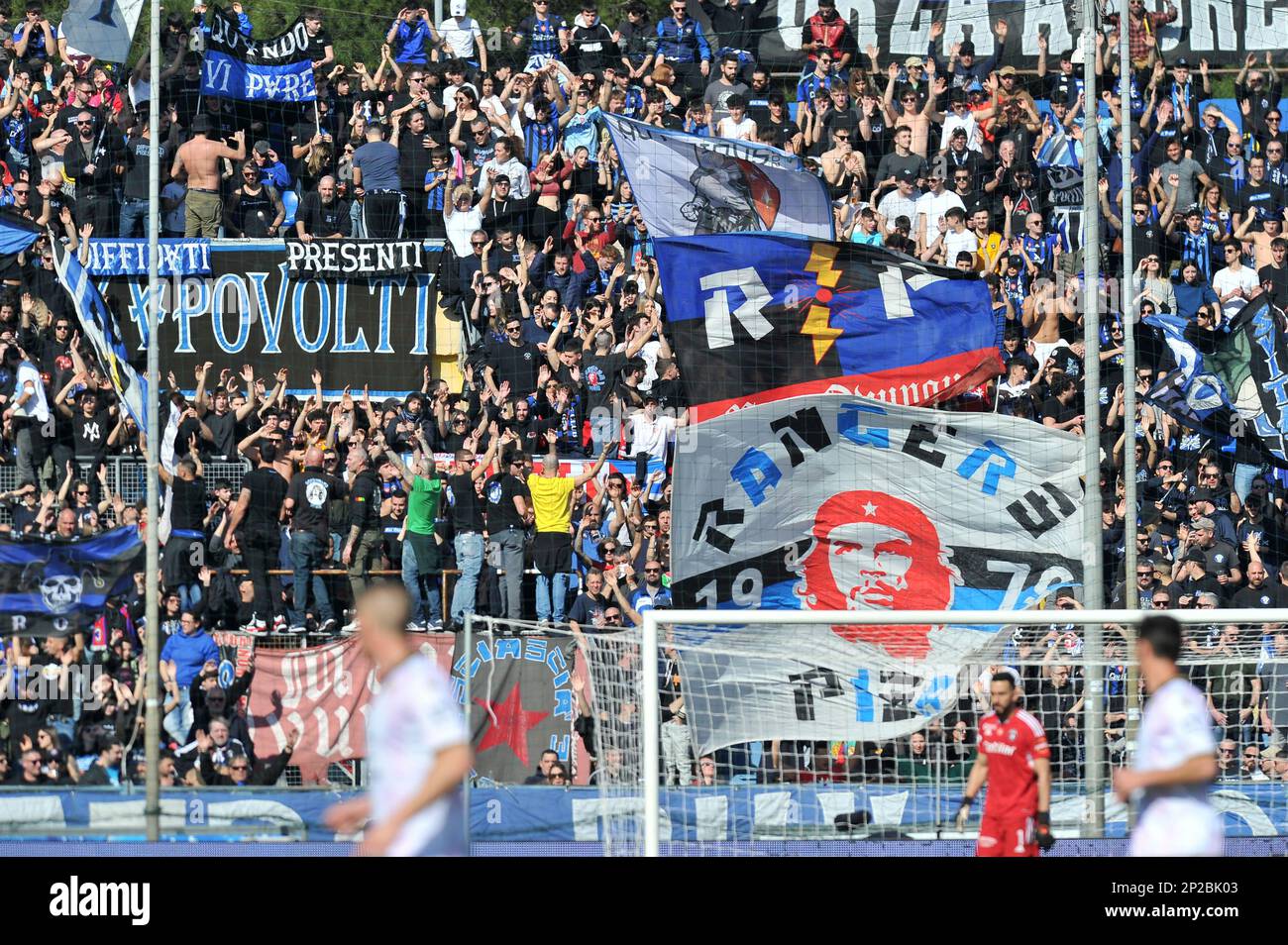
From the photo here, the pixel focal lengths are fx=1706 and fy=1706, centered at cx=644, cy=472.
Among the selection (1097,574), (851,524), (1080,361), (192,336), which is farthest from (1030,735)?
(192,336)

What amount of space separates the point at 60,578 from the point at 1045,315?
28.2 feet

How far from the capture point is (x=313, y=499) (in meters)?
14.4

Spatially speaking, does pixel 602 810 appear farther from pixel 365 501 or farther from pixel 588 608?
pixel 365 501

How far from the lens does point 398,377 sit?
17172 millimetres

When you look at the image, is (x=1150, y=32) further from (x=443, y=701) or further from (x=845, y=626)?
(x=443, y=701)

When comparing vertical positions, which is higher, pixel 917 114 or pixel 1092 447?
pixel 917 114

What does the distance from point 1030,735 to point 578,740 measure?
4.13 meters

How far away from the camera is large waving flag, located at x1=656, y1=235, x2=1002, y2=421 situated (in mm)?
13836

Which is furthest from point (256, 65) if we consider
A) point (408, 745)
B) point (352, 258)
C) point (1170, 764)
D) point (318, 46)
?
point (1170, 764)

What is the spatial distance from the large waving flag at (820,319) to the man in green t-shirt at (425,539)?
2.32 m

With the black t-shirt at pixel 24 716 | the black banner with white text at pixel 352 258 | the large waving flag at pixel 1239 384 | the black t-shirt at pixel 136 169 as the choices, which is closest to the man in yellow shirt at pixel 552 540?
the black banner with white text at pixel 352 258

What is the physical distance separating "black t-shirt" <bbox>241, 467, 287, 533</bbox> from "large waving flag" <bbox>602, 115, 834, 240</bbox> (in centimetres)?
387

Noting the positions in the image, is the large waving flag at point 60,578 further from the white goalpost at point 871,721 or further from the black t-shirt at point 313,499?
the white goalpost at point 871,721

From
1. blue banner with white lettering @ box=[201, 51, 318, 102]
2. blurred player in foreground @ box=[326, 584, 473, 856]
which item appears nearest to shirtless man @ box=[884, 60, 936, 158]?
blue banner with white lettering @ box=[201, 51, 318, 102]
